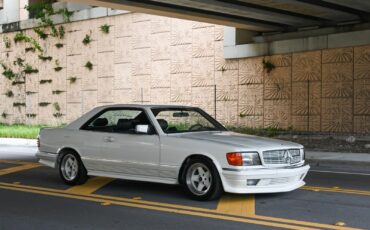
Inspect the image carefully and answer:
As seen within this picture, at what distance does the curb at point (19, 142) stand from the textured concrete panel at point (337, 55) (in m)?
11.6

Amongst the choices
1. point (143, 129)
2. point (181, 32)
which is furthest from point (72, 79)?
point (143, 129)

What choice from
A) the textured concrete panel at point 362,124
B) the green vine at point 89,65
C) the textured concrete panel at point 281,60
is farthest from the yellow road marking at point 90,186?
the green vine at point 89,65

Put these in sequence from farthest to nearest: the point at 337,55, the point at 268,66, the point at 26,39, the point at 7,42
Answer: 1. the point at 7,42
2. the point at 26,39
3. the point at 268,66
4. the point at 337,55

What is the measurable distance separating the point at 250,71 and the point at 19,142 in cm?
996

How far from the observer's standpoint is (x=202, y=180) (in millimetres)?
7996

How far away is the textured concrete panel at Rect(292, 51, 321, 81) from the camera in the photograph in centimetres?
2203

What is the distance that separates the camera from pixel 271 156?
7.83 metres

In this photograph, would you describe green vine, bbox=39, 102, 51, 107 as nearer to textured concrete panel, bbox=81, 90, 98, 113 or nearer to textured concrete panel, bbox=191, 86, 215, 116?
textured concrete panel, bbox=81, 90, 98, 113

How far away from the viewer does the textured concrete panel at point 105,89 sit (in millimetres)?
28797

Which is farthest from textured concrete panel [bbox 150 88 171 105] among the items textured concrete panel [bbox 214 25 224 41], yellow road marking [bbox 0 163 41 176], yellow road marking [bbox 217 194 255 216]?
yellow road marking [bbox 217 194 255 216]

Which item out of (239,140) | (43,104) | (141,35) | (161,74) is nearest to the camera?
(239,140)

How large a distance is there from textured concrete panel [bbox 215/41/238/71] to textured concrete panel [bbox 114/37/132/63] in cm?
520

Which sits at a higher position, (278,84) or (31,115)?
(278,84)

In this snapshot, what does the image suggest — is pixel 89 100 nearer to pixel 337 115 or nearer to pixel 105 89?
pixel 105 89
